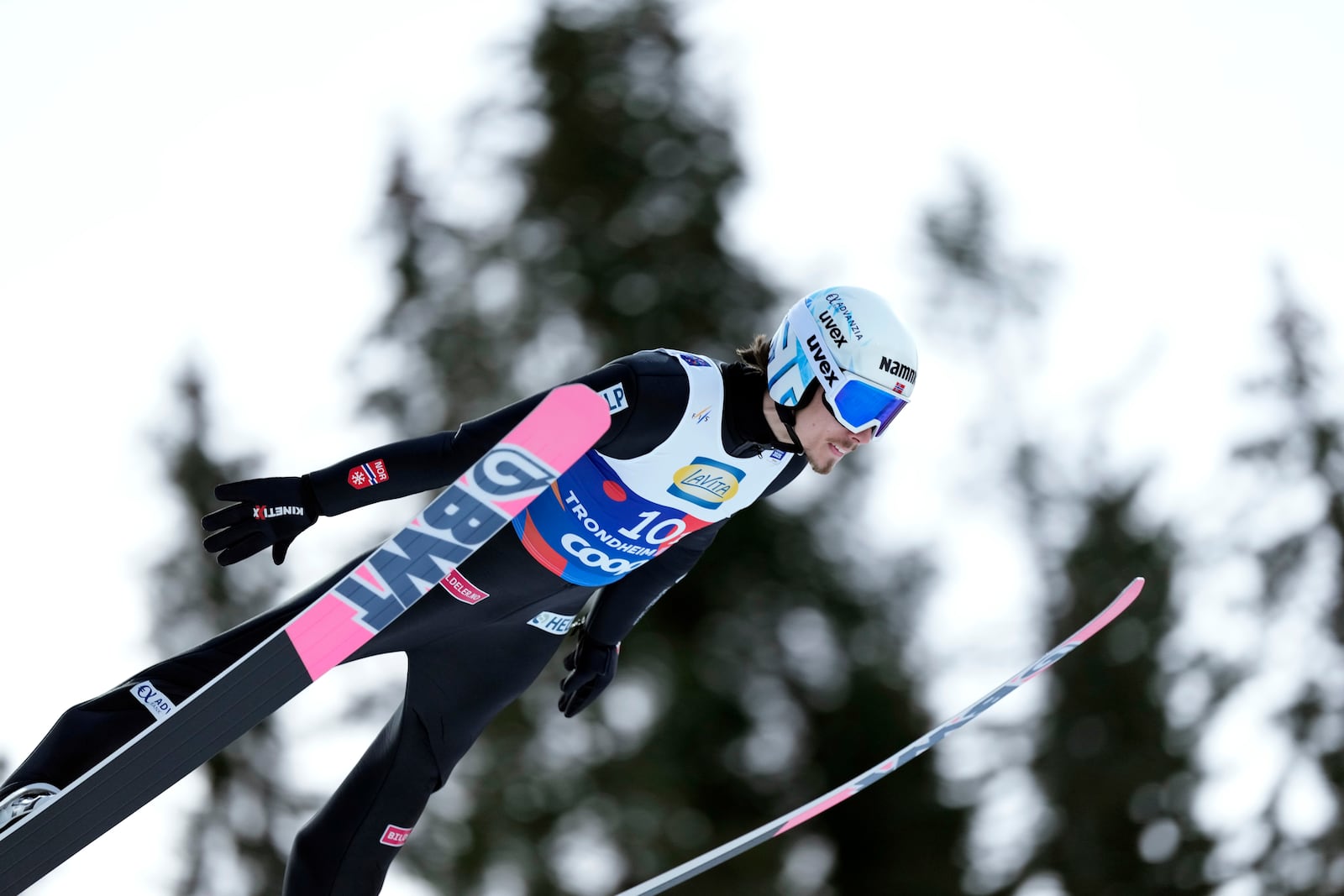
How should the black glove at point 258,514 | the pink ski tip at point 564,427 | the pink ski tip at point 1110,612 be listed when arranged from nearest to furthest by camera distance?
the pink ski tip at point 564,427 → the black glove at point 258,514 → the pink ski tip at point 1110,612

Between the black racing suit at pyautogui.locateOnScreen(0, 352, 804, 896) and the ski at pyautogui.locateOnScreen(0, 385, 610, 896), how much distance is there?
0.11 metres

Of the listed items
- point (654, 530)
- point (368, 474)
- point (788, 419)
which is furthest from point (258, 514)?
point (788, 419)

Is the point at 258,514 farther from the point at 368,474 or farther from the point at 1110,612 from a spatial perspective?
the point at 1110,612

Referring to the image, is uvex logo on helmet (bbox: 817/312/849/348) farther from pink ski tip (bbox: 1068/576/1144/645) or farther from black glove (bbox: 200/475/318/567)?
pink ski tip (bbox: 1068/576/1144/645)

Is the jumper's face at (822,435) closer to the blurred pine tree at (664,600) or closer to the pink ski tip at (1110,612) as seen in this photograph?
the pink ski tip at (1110,612)

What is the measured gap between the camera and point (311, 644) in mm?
2457

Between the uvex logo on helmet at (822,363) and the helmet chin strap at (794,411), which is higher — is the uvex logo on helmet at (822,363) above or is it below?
above

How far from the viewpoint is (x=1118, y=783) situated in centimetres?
881

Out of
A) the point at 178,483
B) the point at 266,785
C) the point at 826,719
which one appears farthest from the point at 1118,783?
the point at 178,483

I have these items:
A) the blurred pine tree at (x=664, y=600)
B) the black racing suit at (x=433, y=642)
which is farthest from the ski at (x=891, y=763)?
the blurred pine tree at (x=664, y=600)

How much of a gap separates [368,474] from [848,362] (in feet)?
3.33

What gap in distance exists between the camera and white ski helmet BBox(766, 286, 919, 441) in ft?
8.67

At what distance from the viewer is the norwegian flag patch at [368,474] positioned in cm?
253

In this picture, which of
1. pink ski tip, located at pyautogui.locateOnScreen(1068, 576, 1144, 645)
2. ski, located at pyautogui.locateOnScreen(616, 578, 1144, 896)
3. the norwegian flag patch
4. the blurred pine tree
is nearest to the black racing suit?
the norwegian flag patch
